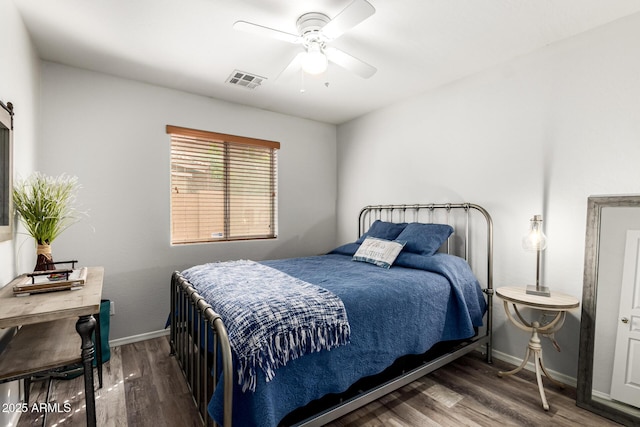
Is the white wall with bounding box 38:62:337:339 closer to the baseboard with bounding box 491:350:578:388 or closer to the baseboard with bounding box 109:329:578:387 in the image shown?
the baseboard with bounding box 109:329:578:387

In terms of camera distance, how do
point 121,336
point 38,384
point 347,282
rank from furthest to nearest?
point 121,336 → point 38,384 → point 347,282

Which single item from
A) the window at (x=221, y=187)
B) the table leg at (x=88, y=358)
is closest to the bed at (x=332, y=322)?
the table leg at (x=88, y=358)

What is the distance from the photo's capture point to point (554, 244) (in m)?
2.43

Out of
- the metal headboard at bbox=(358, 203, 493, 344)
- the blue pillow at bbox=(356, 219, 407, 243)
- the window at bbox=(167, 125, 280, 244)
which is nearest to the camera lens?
the metal headboard at bbox=(358, 203, 493, 344)

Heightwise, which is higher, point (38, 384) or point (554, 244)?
point (554, 244)

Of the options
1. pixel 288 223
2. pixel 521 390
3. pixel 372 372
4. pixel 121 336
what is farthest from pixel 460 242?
pixel 121 336

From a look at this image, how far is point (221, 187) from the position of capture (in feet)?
12.0

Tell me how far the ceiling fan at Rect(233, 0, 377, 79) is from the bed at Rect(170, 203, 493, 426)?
1.48 m

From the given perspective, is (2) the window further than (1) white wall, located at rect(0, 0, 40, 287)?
Yes

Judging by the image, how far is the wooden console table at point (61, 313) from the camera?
130 cm

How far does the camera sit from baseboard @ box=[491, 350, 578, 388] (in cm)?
232

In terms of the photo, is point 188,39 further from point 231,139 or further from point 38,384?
point 38,384

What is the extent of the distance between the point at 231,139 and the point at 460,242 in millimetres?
2701

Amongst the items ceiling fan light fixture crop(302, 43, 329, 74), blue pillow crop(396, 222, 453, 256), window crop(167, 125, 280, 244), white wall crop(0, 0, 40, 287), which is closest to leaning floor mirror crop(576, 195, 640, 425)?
blue pillow crop(396, 222, 453, 256)
